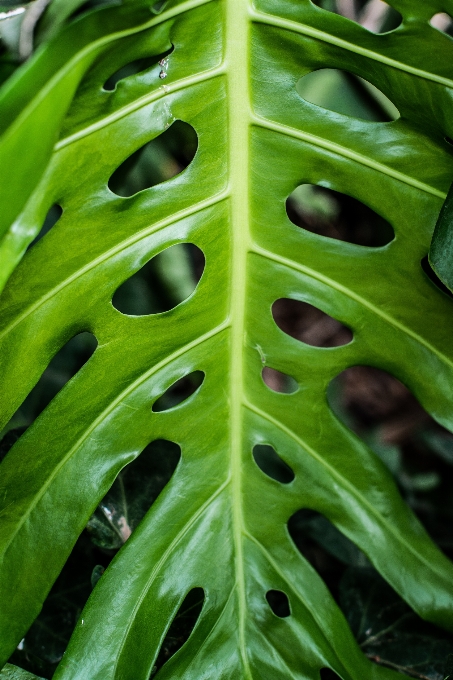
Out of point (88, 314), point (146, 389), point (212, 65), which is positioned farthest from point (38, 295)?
point (212, 65)

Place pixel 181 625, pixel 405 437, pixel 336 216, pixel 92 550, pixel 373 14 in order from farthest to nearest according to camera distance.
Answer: pixel 405 437 → pixel 336 216 → pixel 373 14 → pixel 92 550 → pixel 181 625

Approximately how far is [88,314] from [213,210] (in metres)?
0.20

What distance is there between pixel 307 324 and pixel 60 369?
0.88 meters

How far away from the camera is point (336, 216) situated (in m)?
1.27

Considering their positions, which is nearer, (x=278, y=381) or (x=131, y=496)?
(x=131, y=496)

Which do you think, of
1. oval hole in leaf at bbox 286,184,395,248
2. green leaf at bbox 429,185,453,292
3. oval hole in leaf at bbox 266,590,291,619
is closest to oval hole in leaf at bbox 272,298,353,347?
oval hole in leaf at bbox 286,184,395,248

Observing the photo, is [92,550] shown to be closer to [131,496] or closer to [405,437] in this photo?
[131,496]

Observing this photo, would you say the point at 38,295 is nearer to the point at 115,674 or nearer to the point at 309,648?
the point at 115,674

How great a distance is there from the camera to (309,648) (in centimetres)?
75

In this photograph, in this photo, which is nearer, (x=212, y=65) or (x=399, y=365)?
(x=212, y=65)

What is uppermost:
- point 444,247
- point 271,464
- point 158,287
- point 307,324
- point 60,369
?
point 444,247

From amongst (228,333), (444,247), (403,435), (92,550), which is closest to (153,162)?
(228,333)

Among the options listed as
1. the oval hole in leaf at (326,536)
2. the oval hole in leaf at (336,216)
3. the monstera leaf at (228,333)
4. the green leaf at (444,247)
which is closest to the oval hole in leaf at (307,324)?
the oval hole in leaf at (336,216)

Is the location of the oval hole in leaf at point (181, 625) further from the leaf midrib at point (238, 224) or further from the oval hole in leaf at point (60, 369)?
the oval hole in leaf at point (60, 369)
